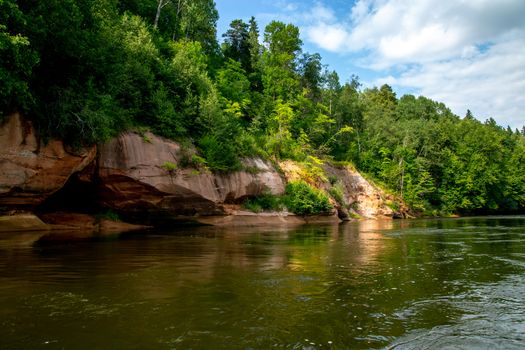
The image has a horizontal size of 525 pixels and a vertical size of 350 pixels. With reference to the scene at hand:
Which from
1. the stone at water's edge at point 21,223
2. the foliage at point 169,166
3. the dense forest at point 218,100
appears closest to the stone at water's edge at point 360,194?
the dense forest at point 218,100

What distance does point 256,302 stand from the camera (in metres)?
6.00

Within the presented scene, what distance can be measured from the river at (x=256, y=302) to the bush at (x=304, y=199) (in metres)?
20.7

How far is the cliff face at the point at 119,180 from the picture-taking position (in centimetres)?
1554

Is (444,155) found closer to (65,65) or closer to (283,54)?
(283,54)

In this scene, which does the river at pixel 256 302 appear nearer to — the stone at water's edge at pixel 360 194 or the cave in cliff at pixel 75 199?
the cave in cliff at pixel 75 199

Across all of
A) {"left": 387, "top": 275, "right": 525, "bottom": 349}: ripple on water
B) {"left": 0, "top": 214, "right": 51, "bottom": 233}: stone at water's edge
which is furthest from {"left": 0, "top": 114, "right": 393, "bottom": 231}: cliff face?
{"left": 387, "top": 275, "right": 525, "bottom": 349}: ripple on water

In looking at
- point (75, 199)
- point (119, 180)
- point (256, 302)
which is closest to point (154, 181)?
point (119, 180)

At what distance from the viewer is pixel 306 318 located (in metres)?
5.21

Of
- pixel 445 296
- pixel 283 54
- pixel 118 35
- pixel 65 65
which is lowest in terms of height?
pixel 445 296

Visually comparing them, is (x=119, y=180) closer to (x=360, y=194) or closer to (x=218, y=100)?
(x=218, y=100)

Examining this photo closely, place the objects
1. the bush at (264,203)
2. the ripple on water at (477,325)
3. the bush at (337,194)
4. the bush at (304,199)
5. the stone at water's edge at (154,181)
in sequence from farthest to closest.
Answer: the bush at (337,194) < the bush at (304,199) < the bush at (264,203) < the stone at water's edge at (154,181) < the ripple on water at (477,325)

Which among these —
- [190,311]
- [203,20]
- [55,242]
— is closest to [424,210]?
[203,20]

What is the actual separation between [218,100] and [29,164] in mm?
18335

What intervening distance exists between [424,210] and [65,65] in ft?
162
